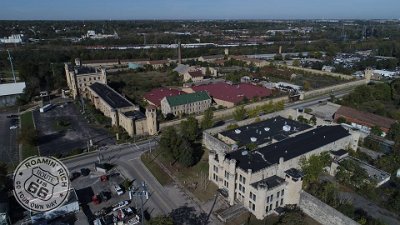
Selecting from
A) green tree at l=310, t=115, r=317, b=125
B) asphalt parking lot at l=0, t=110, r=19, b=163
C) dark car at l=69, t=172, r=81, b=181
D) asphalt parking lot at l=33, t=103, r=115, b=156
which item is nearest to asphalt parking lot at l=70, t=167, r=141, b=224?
dark car at l=69, t=172, r=81, b=181

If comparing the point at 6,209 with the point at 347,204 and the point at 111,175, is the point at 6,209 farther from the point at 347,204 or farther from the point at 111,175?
the point at 347,204

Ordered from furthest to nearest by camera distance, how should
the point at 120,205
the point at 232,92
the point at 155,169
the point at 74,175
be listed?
the point at 232,92 < the point at 155,169 < the point at 74,175 < the point at 120,205

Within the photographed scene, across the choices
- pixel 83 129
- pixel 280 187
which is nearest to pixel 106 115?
pixel 83 129

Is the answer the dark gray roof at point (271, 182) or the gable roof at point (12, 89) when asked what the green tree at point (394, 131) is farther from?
the gable roof at point (12, 89)

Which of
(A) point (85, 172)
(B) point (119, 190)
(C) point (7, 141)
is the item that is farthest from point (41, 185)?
(C) point (7, 141)

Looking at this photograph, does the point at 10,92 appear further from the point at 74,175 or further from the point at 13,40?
the point at 13,40

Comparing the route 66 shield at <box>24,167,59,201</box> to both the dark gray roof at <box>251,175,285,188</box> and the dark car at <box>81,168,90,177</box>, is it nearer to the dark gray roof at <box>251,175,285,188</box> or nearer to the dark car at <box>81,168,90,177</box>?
the dark car at <box>81,168,90,177</box>

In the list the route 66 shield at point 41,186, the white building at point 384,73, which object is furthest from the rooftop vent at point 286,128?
the white building at point 384,73
